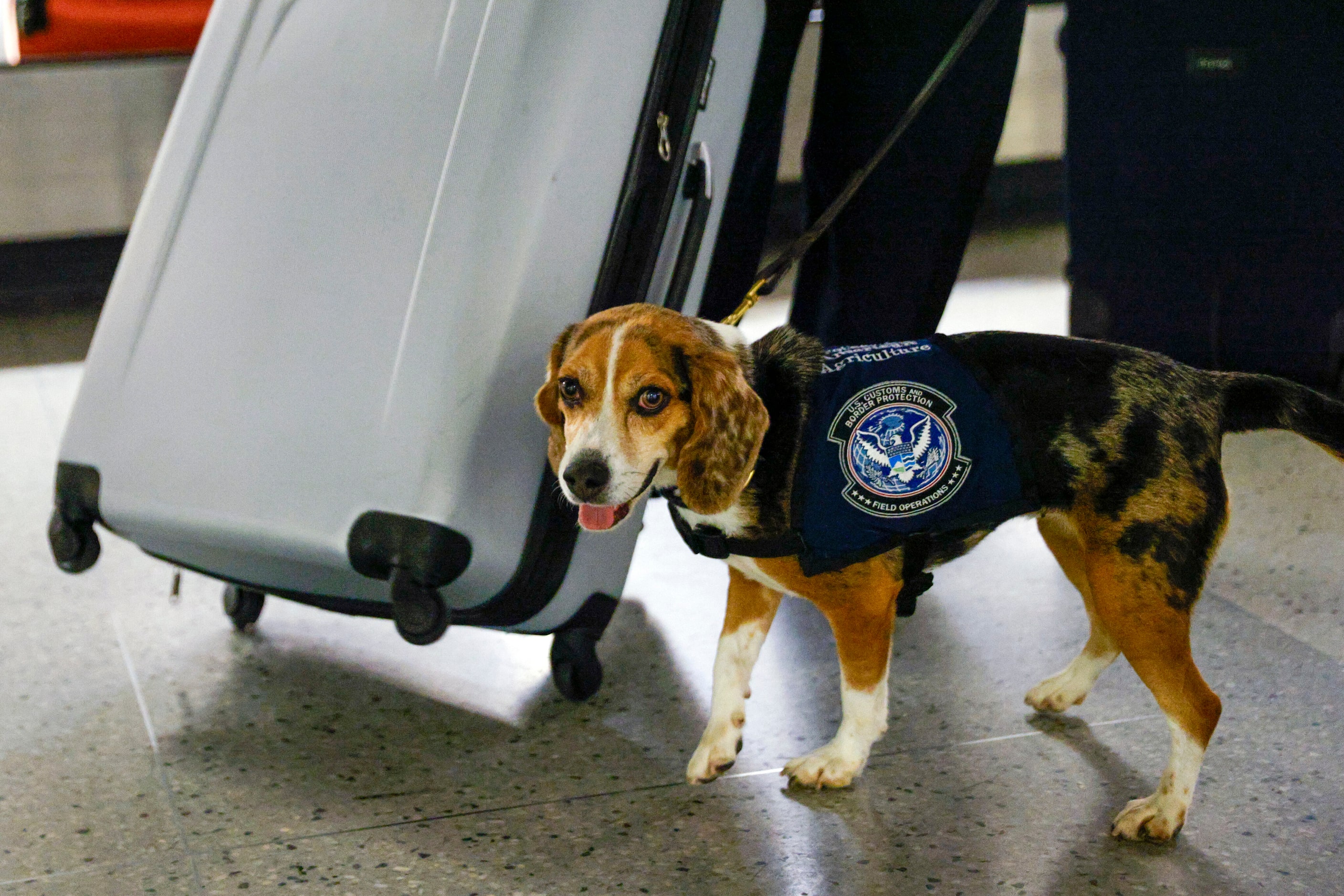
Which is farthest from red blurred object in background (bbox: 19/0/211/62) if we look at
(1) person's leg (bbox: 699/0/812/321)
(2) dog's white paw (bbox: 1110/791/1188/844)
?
(2) dog's white paw (bbox: 1110/791/1188/844)

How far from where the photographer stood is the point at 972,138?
7.44 ft

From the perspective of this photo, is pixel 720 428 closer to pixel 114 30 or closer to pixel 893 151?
pixel 893 151

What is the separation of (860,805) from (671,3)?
1113mm

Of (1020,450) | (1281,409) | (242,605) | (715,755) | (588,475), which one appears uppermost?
(1281,409)

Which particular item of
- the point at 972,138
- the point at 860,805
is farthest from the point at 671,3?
the point at 860,805

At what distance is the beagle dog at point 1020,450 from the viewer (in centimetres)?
160

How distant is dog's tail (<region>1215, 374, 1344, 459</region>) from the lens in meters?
1.65

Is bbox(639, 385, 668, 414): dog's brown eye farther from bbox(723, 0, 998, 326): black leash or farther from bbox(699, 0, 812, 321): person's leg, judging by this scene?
bbox(699, 0, 812, 321): person's leg

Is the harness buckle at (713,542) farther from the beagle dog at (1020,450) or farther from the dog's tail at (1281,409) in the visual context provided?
the dog's tail at (1281,409)

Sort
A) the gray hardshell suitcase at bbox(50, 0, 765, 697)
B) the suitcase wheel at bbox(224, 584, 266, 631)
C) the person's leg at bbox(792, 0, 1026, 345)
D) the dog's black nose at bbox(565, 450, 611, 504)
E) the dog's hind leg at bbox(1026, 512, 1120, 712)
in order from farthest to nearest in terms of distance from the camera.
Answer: the suitcase wheel at bbox(224, 584, 266, 631), the person's leg at bbox(792, 0, 1026, 345), the dog's hind leg at bbox(1026, 512, 1120, 712), the gray hardshell suitcase at bbox(50, 0, 765, 697), the dog's black nose at bbox(565, 450, 611, 504)

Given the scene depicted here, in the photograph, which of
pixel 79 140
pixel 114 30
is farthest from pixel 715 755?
pixel 114 30

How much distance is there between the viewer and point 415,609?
176cm

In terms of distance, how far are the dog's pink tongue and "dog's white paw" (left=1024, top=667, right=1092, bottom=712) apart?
0.76 m

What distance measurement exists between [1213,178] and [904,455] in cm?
195
